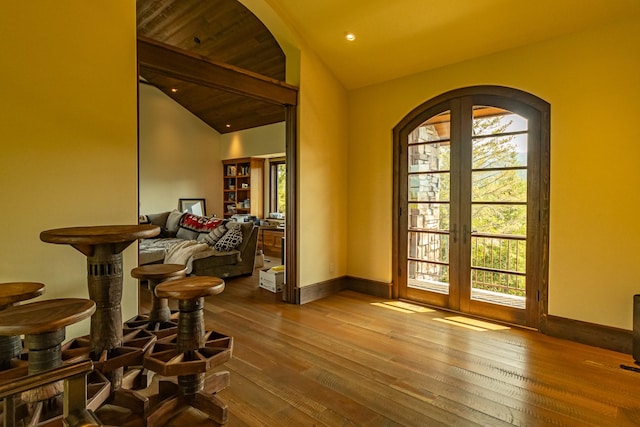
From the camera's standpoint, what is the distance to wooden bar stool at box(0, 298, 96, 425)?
4.79 ft

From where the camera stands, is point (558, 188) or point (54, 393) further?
point (558, 188)

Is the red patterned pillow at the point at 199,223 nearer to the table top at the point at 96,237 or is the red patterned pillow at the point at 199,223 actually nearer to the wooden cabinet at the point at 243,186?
the wooden cabinet at the point at 243,186

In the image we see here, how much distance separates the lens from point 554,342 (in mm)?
3170

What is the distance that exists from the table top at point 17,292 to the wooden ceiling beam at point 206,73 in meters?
1.92

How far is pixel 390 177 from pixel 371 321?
1820 mm

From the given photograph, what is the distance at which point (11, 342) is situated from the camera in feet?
5.90

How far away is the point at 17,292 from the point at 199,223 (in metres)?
4.76

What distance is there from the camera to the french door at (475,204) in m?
3.45

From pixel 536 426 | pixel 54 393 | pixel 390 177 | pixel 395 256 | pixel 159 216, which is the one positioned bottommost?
pixel 536 426

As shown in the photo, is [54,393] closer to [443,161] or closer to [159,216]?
[443,161]

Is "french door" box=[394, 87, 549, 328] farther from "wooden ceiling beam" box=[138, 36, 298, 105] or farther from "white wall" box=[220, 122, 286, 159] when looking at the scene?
"white wall" box=[220, 122, 286, 159]

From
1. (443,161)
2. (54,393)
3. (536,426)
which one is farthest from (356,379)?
(443,161)

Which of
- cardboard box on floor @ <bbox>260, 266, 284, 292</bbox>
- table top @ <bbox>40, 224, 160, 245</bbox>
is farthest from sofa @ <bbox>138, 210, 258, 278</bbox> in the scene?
table top @ <bbox>40, 224, 160, 245</bbox>

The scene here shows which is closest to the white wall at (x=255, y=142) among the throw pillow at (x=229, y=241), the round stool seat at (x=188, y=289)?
the throw pillow at (x=229, y=241)
